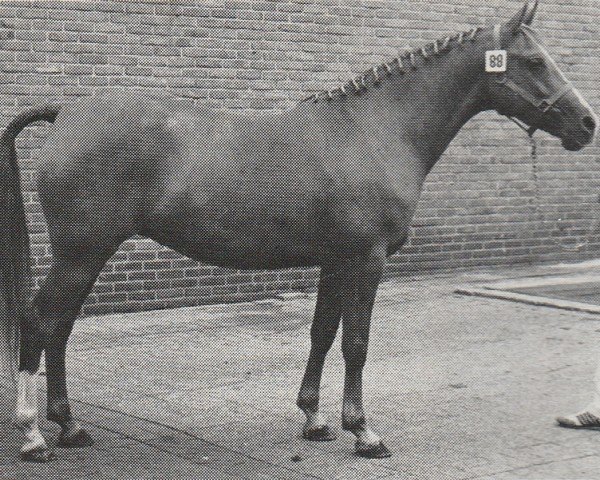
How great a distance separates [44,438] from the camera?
19.0 feet

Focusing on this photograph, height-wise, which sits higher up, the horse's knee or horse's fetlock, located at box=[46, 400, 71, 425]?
the horse's knee

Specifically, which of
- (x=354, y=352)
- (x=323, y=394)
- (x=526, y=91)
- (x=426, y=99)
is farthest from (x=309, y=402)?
(x=526, y=91)

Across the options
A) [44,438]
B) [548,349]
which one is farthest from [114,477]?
[548,349]

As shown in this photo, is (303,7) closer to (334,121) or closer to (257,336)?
(257,336)

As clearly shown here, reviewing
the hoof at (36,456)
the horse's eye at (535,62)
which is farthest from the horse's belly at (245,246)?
the horse's eye at (535,62)

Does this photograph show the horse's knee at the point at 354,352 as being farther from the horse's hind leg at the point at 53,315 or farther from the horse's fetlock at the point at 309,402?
the horse's hind leg at the point at 53,315

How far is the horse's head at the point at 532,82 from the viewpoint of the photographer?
5668 millimetres

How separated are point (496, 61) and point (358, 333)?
1590 mm

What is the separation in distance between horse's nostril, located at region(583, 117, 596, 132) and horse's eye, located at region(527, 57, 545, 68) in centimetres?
37

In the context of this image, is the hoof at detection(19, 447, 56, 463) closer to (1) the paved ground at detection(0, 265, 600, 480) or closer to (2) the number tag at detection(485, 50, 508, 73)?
(1) the paved ground at detection(0, 265, 600, 480)

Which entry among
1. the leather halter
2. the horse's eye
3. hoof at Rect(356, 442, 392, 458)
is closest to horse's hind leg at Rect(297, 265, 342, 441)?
hoof at Rect(356, 442, 392, 458)

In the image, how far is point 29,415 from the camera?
550 cm

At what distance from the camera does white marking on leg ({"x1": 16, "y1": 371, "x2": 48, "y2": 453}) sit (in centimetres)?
548

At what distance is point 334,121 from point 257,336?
3404 millimetres
